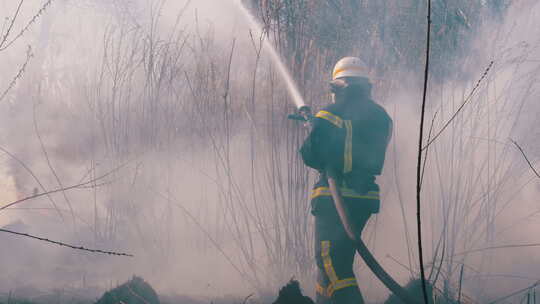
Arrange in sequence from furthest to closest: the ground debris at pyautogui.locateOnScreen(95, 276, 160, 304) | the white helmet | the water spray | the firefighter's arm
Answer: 1. the water spray
2. the ground debris at pyautogui.locateOnScreen(95, 276, 160, 304)
3. the white helmet
4. the firefighter's arm

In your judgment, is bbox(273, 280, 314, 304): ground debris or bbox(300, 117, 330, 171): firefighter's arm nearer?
bbox(300, 117, 330, 171): firefighter's arm

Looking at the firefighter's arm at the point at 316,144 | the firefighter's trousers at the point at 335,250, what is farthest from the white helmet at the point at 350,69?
the firefighter's trousers at the point at 335,250

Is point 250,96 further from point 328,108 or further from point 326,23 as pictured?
point 328,108

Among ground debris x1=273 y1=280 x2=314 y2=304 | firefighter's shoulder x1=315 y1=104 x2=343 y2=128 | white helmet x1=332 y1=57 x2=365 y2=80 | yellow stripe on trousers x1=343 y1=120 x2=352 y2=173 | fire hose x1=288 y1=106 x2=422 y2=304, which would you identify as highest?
white helmet x1=332 y1=57 x2=365 y2=80

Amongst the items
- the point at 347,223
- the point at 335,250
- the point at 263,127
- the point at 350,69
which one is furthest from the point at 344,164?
the point at 263,127

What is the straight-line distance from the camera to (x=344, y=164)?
395cm

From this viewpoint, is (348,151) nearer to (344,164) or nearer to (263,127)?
(344,164)

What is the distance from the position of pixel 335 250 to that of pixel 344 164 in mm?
726

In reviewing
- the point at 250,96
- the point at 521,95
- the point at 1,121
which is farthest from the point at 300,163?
the point at 1,121

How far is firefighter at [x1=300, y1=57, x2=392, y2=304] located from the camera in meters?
3.92

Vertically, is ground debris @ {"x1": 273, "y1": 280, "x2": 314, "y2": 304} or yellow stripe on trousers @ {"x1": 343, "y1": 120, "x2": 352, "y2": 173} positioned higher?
yellow stripe on trousers @ {"x1": 343, "y1": 120, "x2": 352, "y2": 173}

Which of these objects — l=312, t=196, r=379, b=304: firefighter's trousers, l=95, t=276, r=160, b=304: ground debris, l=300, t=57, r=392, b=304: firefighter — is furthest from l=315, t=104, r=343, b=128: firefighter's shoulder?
l=95, t=276, r=160, b=304: ground debris

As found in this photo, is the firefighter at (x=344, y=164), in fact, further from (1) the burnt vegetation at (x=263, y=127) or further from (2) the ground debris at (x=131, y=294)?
(2) the ground debris at (x=131, y=294)

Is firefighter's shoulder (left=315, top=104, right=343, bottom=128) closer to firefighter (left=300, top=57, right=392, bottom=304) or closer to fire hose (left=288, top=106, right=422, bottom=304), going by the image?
firefighter (left=300, top=57, right=392, bottom=304)
